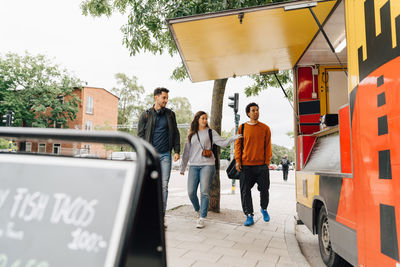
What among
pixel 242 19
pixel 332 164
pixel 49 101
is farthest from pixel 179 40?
pixel 49 101

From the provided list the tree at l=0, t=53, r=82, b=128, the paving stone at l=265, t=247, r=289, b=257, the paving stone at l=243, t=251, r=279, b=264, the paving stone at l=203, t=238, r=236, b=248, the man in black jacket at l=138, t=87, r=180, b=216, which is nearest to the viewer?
the paving stone at l=243, t=251, r=279, b=264

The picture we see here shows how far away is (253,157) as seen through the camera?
525 cm

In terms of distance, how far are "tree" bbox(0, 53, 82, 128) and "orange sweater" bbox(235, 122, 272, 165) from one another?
34.7 metres

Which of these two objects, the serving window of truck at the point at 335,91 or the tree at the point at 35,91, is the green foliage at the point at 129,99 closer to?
the tree at the point at 35,91

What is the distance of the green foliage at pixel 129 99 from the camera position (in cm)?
5059

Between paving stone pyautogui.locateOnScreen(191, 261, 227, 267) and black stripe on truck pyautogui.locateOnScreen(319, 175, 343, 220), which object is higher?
black stripe on truck pyautogui.locateOnScreen(319, 175, 343, 220)

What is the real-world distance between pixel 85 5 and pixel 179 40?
492 cm

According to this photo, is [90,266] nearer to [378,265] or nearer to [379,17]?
[378,265]

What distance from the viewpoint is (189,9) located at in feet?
17.2

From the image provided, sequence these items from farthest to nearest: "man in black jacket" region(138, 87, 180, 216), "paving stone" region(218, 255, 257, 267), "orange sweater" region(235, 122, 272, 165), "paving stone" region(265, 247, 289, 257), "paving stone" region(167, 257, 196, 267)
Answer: "orange sweater" region(235, 122, 272, 165) < "man in black jacket" region(138, 87, 180, 216) < "paving stone" region(265, 247, 289, 257) < "paving stone" region(218, 255, 257, 267) < "paving stone" region(167, 257, 196, 267)

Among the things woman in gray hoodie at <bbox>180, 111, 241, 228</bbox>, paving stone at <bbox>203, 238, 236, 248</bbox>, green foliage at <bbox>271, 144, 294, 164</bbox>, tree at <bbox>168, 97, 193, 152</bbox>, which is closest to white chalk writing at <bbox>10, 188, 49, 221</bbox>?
paving stone at <bbox>203, 238, 236, 248</bbox>

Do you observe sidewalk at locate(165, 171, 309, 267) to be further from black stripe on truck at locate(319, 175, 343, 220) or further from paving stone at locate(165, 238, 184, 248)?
black stripe on truck at locate(319, 175, 343, 220)

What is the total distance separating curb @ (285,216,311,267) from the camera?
3.63m

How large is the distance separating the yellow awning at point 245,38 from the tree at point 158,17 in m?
0.78
